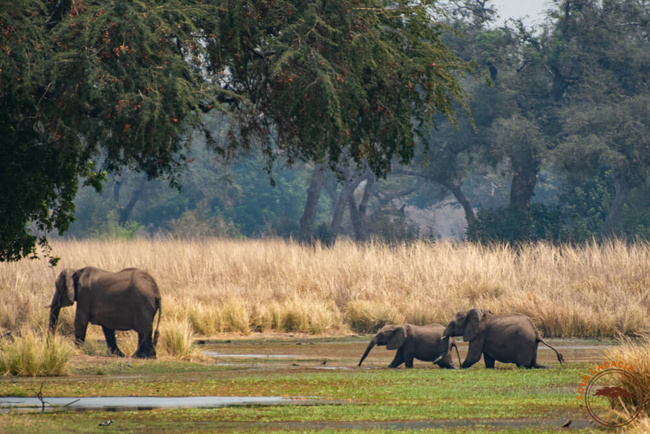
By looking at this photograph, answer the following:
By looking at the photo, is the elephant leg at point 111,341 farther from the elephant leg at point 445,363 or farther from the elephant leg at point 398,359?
the elephant leg at point 445,363

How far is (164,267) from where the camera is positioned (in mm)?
31359

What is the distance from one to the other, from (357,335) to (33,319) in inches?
283

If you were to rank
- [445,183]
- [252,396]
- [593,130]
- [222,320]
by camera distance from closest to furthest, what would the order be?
1. [252,396]
2. [222,320]
3. [593,130]
4. [445,183]

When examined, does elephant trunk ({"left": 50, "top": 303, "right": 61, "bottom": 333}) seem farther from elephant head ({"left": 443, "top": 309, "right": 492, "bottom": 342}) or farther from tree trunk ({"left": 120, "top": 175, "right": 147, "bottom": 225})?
tree trunk ({"left": 120, "top": 175, "right": 147, "bottom": 225})

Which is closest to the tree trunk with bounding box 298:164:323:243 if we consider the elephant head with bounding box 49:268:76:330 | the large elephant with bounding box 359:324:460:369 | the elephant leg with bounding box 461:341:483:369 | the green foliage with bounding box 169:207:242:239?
the green foliage with bounding box 169:207:242:239

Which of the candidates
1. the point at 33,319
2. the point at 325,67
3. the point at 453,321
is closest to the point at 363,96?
the point at 325,67

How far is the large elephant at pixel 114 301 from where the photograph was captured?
1864 cm

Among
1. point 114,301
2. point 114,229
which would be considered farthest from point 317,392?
point 114,229

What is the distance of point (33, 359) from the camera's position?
51.2 feet

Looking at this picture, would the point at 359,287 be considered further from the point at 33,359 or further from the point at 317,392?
the point at 317,392

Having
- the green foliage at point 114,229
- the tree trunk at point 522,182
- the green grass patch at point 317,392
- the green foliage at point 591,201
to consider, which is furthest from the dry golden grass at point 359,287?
the green foliage at point 114,229

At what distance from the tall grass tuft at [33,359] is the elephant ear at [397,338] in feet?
16.4

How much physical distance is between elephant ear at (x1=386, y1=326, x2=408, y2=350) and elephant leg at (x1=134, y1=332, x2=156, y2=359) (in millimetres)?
4111

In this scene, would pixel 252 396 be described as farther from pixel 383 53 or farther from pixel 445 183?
pixel 445 183
